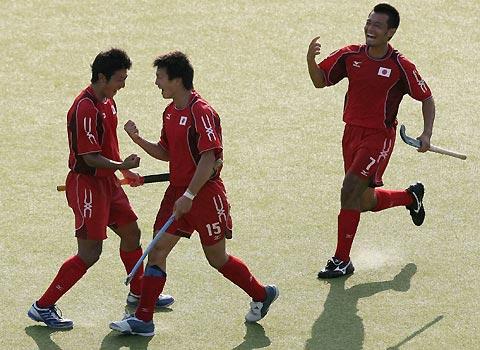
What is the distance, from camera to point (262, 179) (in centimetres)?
1030

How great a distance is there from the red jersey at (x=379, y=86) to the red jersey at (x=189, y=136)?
159 centimetres

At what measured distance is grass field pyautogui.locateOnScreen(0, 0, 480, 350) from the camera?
7.88m

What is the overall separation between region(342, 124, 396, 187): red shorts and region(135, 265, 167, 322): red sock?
186cm

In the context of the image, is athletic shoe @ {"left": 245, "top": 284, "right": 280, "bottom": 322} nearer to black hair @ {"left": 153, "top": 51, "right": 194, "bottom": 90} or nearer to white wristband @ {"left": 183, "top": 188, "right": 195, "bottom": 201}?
white wristband @ {"left": 183, "top": 188, "right": 195, "bottom": 201}

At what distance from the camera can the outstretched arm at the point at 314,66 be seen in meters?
8.57

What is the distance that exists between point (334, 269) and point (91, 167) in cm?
200

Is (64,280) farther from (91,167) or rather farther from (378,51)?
(378,51)

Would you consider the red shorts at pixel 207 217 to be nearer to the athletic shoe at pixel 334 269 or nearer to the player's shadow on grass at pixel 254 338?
the player's shadow on grass at pixel 254 338

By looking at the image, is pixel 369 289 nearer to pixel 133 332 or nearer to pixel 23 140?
pixel 133 332

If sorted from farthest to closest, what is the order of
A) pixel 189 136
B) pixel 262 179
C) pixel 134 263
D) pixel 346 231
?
pixel 262 179
pixel 346 231
pixel 134 263
pixel 189 136

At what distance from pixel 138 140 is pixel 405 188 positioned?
3276mm

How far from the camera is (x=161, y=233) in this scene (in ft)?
24.7

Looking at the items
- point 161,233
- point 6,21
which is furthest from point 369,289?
point 6,21

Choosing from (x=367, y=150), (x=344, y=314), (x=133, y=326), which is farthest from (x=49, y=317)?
(x=367, y=150)
